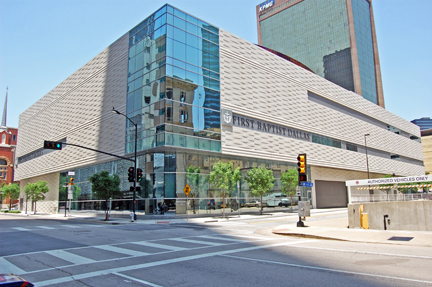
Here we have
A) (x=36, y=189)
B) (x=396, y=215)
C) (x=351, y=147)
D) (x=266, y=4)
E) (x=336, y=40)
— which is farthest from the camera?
(x=266, y=4)

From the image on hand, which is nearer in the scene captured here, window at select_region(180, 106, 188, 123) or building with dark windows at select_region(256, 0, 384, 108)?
window at select_region(180, 106, 188, 123)

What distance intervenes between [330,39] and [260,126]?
72.0 metres

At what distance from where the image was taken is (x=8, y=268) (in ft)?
28.8

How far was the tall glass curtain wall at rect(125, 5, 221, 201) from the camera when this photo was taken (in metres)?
32.5

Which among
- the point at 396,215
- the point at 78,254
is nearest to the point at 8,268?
the point at 78,254

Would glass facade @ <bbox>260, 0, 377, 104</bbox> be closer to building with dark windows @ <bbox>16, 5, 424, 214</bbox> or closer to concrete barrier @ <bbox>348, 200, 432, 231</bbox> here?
building with dark windows @ <bbox>16, 5, 424, 214</bbox>

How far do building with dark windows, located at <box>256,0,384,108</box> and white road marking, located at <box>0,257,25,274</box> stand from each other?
309 feet

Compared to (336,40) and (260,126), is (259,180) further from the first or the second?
(336,40)

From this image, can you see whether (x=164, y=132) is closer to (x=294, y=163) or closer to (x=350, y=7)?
(x=294, y=163)

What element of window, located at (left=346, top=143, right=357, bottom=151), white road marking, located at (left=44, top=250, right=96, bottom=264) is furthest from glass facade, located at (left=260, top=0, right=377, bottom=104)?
white road marking, located at (left=44, top=250, right=96, bottom=264)

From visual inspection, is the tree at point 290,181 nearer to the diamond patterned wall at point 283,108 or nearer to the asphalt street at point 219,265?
the diamond patterned wall at point 283,108

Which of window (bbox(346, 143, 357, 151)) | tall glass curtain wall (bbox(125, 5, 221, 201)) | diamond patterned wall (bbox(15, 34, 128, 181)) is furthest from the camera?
window (bbox(346, 143, 357, 151))

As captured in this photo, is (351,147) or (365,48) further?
(365,48)

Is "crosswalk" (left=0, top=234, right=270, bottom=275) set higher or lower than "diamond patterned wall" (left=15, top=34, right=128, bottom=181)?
lower
